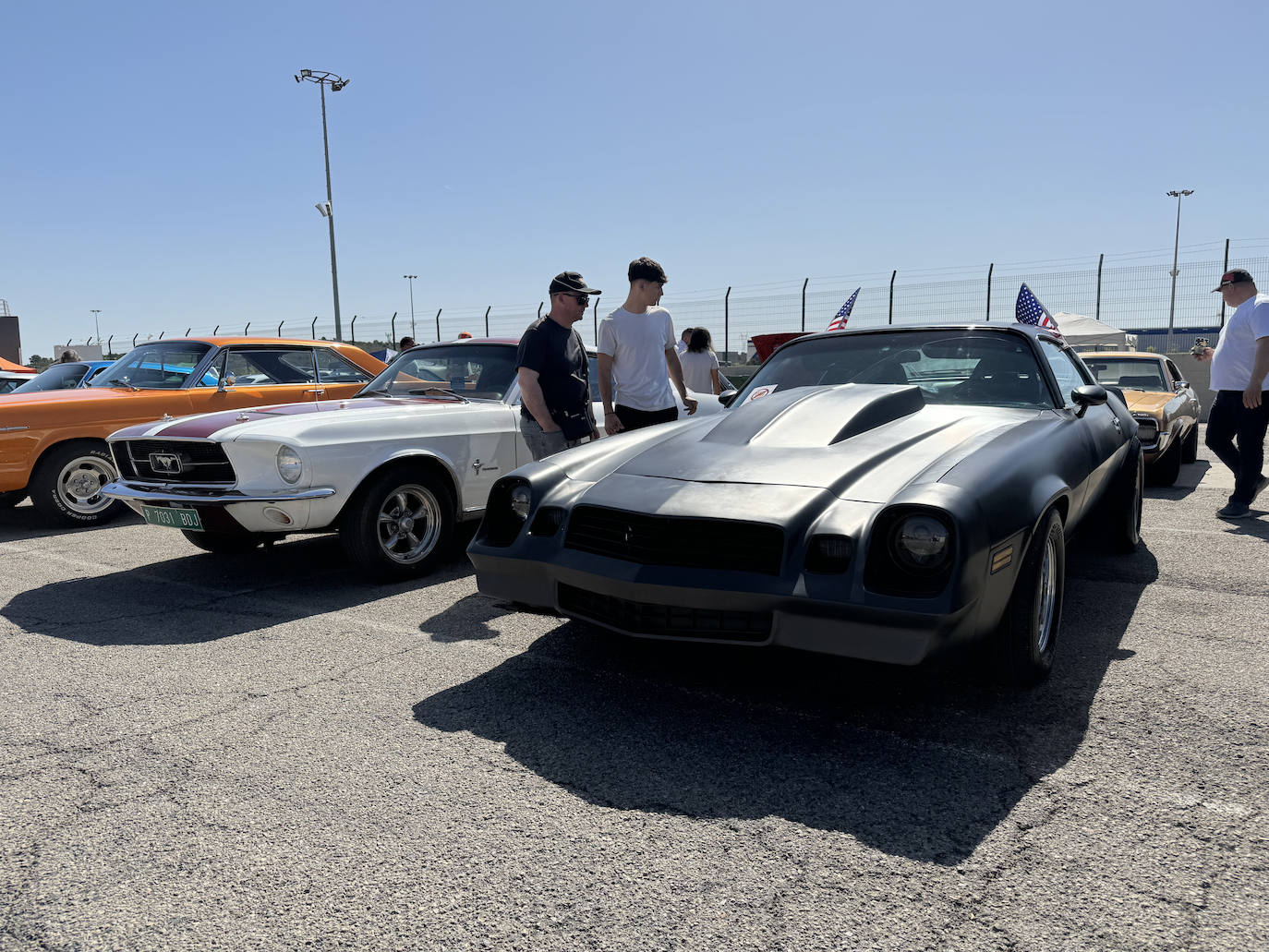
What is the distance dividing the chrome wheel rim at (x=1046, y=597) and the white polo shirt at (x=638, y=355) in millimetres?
2528

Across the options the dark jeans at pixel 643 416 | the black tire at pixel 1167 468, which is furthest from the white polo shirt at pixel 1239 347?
the dark jeans at pixel 643 416

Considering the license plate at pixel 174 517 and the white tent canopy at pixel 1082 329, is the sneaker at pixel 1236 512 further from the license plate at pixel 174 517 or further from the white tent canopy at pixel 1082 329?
the white tent canopy at pixel 1082 329

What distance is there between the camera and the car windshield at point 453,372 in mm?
5883

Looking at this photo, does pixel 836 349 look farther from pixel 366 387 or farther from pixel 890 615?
pixel 366 387

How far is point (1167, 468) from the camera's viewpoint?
27.2ft

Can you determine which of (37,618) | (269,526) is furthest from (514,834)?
(37,618)

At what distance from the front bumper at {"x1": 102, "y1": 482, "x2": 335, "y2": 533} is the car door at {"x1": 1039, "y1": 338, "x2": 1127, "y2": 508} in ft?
11.8

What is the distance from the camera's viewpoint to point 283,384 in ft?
25.5

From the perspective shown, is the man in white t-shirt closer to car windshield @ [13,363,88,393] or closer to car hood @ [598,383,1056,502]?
car hood @ [598,383,1056,502]

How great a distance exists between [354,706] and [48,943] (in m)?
1.31

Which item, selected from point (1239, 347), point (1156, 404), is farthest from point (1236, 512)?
point (1156, 404)

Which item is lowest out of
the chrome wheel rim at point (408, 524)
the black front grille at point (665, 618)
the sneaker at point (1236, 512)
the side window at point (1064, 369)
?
the sneaker at point (1236, 512)

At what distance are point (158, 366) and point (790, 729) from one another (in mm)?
6995

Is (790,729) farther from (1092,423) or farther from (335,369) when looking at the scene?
(335,369)
